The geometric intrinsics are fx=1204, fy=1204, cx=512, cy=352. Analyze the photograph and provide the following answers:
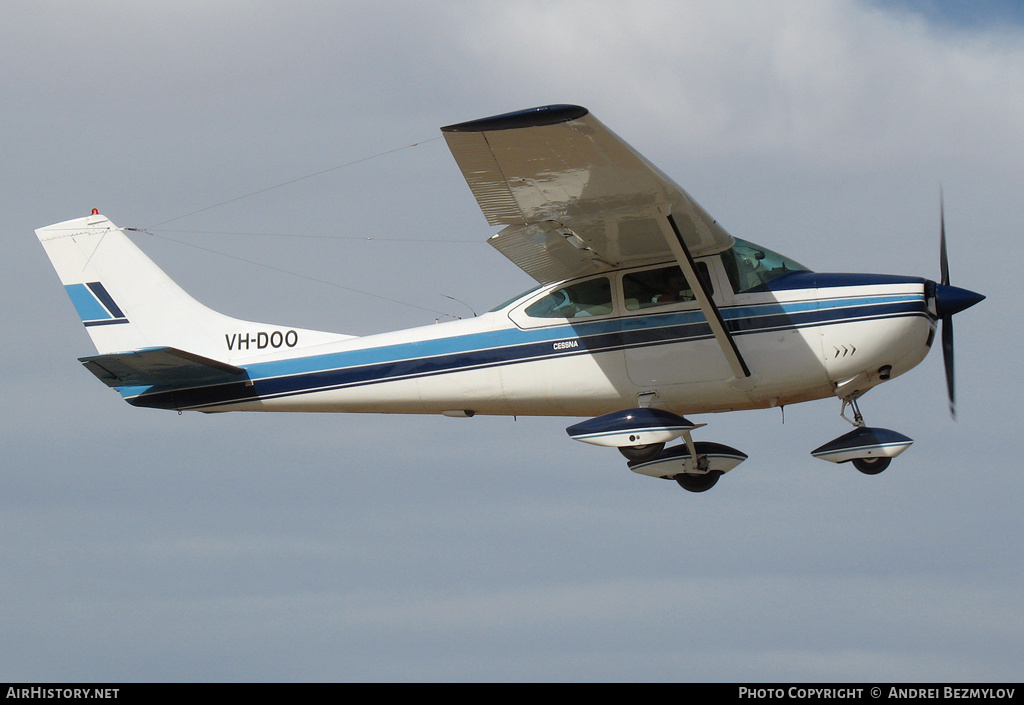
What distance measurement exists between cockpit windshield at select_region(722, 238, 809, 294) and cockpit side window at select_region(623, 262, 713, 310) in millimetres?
246

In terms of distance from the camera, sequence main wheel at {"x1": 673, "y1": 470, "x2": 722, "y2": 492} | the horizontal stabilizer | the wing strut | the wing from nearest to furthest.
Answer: the wing
the wing strut
the horizontal stabilizer
main wheel at {"x1": 673, "y1": 470, "x2": 722, "y2": 492}

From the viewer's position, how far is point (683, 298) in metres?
11.8

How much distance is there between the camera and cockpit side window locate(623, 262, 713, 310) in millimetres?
11812

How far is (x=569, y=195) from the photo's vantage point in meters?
10.9

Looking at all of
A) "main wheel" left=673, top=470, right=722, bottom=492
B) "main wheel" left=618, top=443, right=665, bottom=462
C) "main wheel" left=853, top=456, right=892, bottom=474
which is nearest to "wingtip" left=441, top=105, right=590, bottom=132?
"main wheel" left=618, top=443, right=665, bottom=462

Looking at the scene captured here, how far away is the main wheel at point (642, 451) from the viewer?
11.5 meters

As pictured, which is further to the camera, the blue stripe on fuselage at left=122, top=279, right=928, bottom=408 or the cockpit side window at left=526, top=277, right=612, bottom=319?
the cockpit side window at left=526, top=277, right=612, bottom=319

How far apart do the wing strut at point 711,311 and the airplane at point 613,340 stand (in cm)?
2

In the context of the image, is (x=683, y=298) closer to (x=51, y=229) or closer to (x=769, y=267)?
(x=769, y=267)

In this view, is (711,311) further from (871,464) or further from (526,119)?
(526,119)

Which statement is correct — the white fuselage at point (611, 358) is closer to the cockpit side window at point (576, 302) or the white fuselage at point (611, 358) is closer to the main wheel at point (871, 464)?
the cockpit side window at point (576, 302)

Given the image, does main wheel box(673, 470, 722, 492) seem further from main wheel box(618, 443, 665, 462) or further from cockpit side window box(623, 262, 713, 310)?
cockpit side window box(623, 262, 713, 310)

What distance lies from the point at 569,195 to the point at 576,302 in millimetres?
1673
